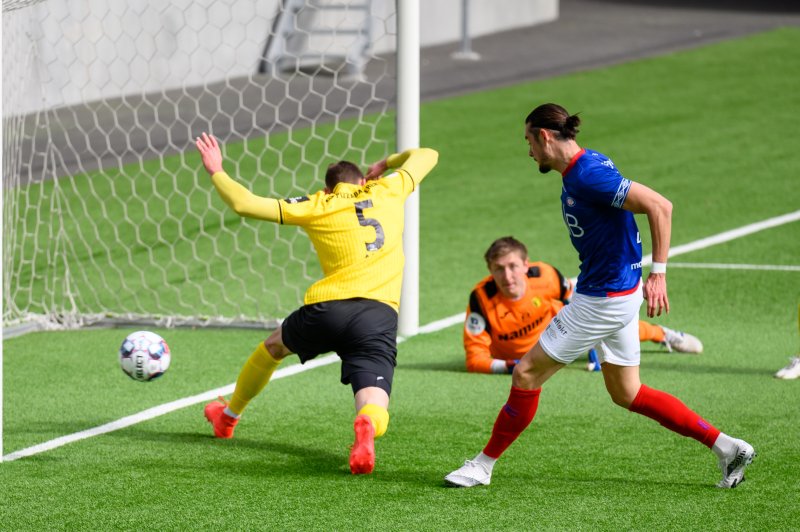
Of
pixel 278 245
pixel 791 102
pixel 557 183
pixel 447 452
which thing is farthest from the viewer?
pixel 791 102

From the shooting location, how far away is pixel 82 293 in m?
10.7

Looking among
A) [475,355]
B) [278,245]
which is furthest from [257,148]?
[475,355]

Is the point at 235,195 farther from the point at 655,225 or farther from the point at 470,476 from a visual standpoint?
the point at 655,225

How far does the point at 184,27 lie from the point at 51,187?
6.11 meters

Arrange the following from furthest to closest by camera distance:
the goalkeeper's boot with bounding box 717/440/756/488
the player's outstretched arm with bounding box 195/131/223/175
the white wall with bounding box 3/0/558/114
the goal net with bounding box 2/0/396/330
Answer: the white wall with bounding box 3/0/558/114 → the goal net with bounding box 2/0/396/330 → the player's outstretched arm with bounding box 195/131/223/175 → the goalkeeper's boot with bounding box 717/440/756/488

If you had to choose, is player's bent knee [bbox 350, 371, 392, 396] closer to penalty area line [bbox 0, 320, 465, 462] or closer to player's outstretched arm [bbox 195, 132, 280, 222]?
player's outstretched arm [bbox 195, 132, 280, 222]

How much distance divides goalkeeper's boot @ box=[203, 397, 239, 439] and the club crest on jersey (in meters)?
1.86

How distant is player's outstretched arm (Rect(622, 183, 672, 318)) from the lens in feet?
17.3

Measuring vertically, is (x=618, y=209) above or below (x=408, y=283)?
above

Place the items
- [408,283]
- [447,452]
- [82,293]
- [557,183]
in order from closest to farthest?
[447,452]
[408,283]
[82,293]
[557,183]

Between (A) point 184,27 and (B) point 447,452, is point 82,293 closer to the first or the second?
(B) point 447,452

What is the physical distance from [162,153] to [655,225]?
9.25 metres

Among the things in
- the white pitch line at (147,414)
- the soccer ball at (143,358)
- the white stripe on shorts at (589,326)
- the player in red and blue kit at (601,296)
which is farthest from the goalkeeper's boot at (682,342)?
the soccer ball at (143,358)

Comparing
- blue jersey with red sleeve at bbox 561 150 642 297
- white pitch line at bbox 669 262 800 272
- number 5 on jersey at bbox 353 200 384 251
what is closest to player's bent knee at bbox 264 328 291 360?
number 5 on jersey at bbox 353 200 384 251
